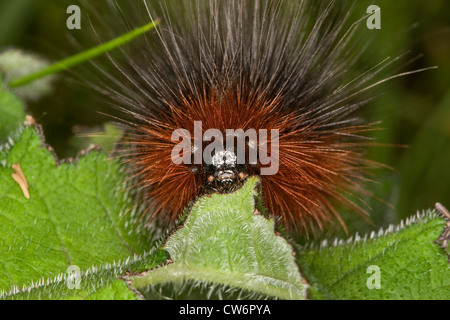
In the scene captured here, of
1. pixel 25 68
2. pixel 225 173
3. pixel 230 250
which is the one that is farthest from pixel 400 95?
pixel 25 68

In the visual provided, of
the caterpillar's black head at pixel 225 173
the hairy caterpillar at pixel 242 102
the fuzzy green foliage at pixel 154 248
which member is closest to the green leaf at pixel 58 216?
the fuzzy green foliage at pixel 154 248

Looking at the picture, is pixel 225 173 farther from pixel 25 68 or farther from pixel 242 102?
pixel 25 68

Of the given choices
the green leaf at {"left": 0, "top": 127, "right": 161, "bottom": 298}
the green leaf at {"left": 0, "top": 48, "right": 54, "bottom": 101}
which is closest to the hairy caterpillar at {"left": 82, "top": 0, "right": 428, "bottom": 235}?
the green leaf at {"left": 0, "top": 127, "right": 161, "bottom": 298}

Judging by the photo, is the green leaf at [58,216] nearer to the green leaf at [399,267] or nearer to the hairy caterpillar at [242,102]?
the hairy caterpillar at [242,102]

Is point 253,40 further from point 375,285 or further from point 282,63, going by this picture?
point 375,285

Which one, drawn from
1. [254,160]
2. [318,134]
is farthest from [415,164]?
[254,160]
